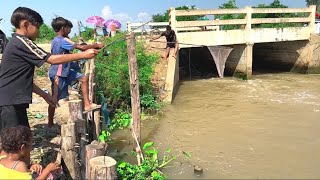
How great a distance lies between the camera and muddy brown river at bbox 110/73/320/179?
224 inches

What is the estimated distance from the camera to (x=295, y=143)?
6762mm

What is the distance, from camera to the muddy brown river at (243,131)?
5.68m

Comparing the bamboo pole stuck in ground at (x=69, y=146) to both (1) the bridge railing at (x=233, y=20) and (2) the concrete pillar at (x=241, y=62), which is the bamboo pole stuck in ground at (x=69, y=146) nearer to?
(1) the bridge railing at (x=233, y=20)

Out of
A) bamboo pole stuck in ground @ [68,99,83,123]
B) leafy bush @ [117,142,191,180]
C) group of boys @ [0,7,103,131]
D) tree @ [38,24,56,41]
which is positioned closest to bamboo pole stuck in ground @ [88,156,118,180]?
group of boys @ [0,7,103,131]

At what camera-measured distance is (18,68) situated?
3.29 meters

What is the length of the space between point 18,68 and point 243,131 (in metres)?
5.43

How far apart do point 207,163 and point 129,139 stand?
1.82m

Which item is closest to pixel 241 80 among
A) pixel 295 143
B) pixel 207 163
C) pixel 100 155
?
pixel 295 143

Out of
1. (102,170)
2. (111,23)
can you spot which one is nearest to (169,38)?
(111,23)

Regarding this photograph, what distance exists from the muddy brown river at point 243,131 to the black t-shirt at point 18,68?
2.84 meters

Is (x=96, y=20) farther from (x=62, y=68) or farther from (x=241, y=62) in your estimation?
(x=62, y=68)

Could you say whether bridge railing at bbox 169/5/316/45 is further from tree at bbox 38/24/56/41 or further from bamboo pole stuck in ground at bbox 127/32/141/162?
tree at bbox 38/24/56/41

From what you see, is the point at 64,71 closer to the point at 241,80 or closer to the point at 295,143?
the point at 295,143

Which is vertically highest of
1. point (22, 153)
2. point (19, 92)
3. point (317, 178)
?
point (19, 92)
